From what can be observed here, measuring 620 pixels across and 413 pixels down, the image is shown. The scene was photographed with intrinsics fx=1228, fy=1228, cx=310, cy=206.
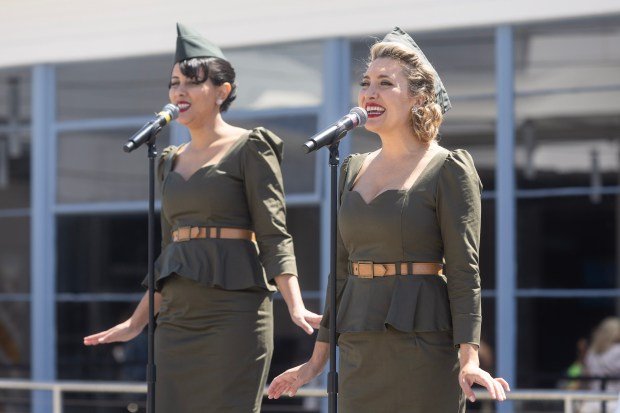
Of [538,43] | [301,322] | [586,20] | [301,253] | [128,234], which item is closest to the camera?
[301,322]

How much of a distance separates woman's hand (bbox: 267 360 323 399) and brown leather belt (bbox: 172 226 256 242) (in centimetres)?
73

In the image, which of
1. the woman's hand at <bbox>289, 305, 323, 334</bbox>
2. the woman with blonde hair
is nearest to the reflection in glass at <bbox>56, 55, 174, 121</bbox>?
the woman with blonde hair

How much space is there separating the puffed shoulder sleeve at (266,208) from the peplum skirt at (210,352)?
0.50 ft

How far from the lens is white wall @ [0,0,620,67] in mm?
6746

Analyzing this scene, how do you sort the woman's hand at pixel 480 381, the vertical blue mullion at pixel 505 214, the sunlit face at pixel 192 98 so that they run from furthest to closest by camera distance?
the vertical blue mullion at pixel 505 214, the sunlit face at pixel 192 98, the woman's hand at pixel 480 381

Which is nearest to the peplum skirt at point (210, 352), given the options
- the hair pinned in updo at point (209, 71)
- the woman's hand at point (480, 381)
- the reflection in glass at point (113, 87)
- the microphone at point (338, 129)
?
the hair pinned in updo at point (209, 71)

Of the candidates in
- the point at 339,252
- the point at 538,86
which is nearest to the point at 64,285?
the point at 538,86

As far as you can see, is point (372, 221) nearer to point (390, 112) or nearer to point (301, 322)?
point (390, 112)

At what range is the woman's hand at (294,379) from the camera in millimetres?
3525

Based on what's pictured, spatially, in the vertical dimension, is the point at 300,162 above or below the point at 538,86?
below

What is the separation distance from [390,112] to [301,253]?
4.34m

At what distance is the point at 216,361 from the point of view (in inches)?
161

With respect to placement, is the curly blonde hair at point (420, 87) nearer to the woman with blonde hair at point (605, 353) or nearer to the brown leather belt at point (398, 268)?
the brown leather belt at point (398, 268)

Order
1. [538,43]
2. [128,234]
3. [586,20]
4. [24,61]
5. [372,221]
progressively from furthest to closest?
1. [128,234]
2. [24,61]
3. [538,43]
4. [586,20]
5. [372,221]
